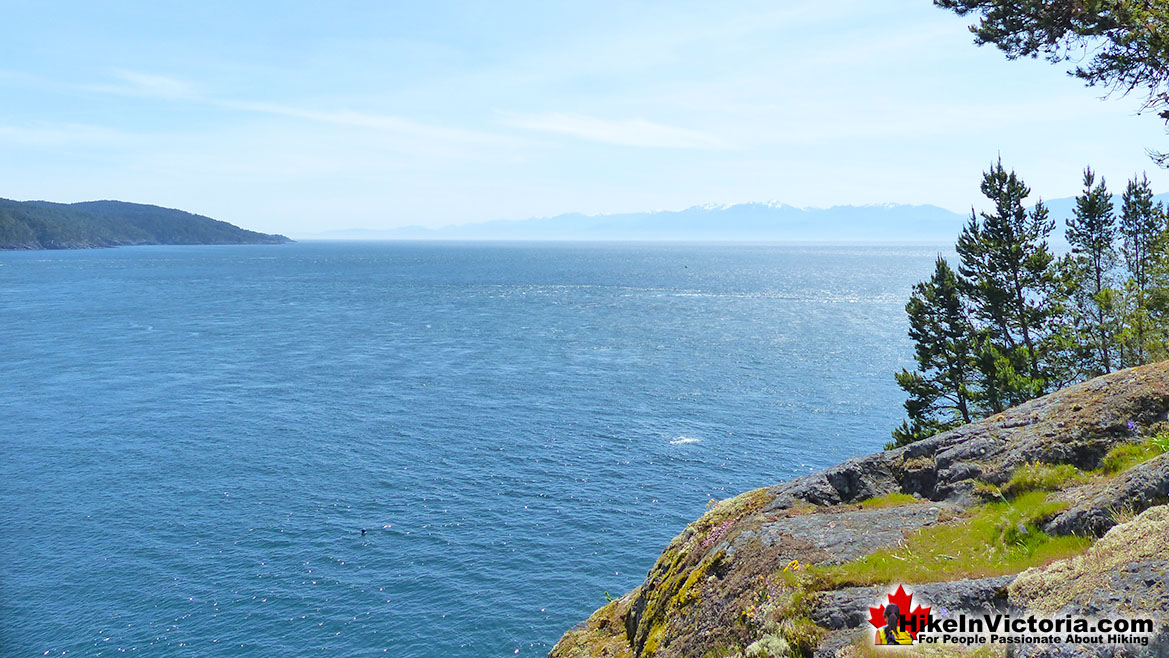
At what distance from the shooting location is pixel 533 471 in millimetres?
68000

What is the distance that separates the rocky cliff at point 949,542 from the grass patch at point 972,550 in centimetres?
4

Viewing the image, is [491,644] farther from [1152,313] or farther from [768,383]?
[768,383]

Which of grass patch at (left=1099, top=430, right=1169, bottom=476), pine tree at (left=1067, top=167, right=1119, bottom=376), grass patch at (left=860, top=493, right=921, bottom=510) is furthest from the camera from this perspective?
pine tree at (left=1067, top=167, right=1119, bottom=376)

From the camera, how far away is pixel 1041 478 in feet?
49.1

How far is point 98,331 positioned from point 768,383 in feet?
467

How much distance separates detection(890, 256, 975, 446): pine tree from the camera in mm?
49844

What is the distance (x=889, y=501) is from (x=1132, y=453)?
5.37 meters

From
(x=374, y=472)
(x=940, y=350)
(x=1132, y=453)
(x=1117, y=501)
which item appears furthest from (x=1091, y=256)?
(x=374, y=472)

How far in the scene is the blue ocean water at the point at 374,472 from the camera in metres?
44.8

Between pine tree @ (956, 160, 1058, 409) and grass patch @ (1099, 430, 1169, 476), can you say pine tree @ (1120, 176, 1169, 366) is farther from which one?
grass patch @ (1099, 430, 1169, 476)

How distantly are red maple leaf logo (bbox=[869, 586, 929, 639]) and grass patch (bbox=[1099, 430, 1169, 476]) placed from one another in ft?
22.3

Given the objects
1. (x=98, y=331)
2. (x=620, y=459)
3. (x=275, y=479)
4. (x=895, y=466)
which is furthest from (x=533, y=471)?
(x=98, y=331)
